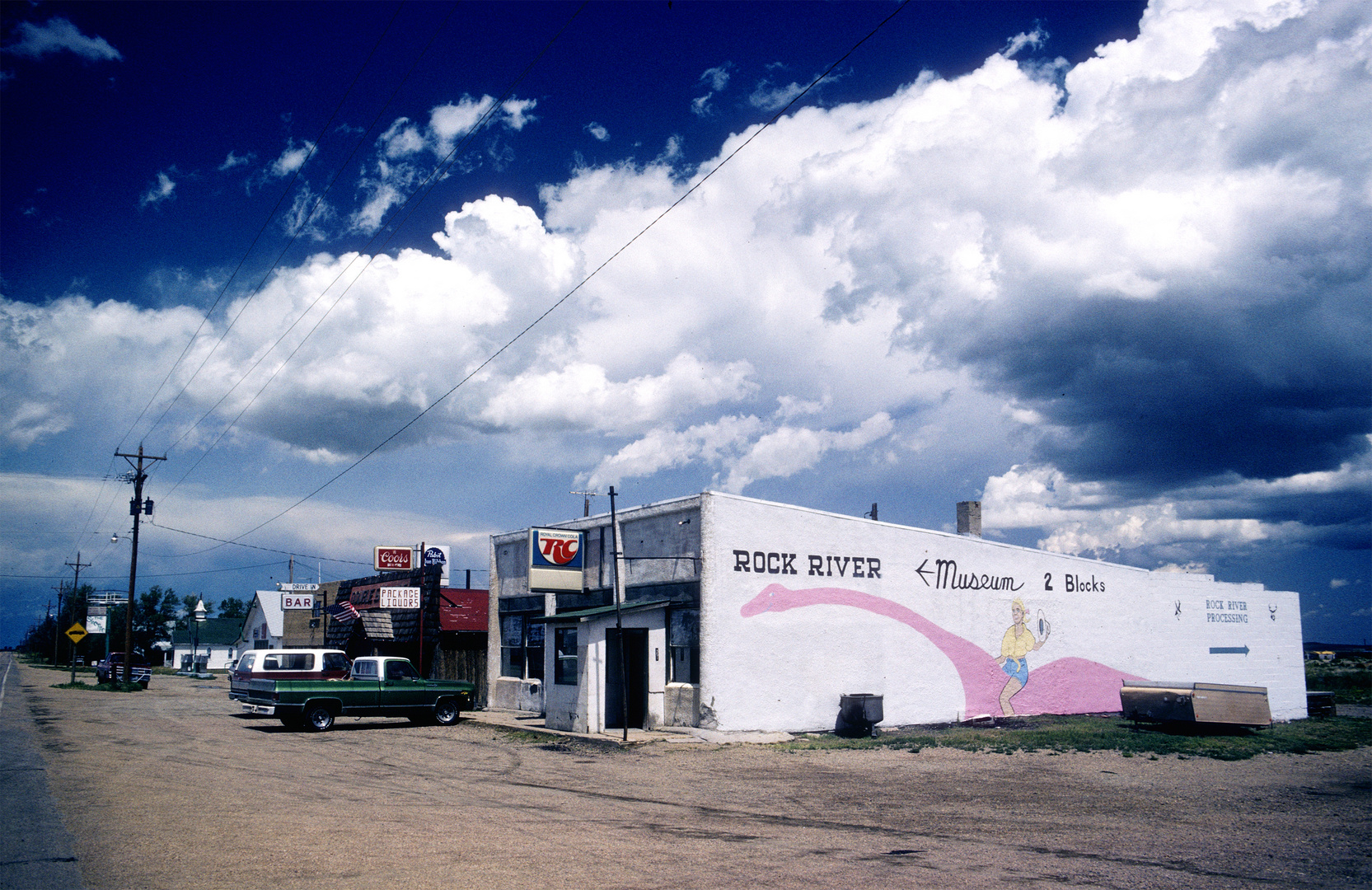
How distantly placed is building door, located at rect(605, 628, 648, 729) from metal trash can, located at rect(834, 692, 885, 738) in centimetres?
547

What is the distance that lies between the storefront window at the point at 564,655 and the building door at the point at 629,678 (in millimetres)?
1078

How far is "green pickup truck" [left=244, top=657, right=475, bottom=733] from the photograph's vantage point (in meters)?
23.2

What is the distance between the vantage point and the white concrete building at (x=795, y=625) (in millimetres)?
22719

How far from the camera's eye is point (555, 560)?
86.6 ft

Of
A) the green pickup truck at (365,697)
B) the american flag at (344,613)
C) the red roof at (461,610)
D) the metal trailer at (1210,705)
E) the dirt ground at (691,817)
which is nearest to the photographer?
the dirt ground at (691,817)

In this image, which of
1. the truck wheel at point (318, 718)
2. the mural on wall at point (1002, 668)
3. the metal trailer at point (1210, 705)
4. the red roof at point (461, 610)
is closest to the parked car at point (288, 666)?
the truck wheel at point (318, 718)

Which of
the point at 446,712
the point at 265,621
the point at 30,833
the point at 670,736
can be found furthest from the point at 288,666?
the point at 265,621

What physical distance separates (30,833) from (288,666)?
18979 millimetres

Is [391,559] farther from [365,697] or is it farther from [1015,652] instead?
[1015,652]

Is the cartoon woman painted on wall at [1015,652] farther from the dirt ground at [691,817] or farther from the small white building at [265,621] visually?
the small white building at [265,621]

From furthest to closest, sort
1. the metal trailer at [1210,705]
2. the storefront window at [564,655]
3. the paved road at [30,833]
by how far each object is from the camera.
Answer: the metal trailer at [1210,705] < the storefront window at [564,655] < the paved road at [30,833]

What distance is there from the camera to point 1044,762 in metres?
18.1

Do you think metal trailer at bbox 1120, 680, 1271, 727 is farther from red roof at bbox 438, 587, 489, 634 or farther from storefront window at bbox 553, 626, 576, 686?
red roof at bbox 438, 587, 489, 634

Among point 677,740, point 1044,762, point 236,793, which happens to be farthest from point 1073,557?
point 236,793
